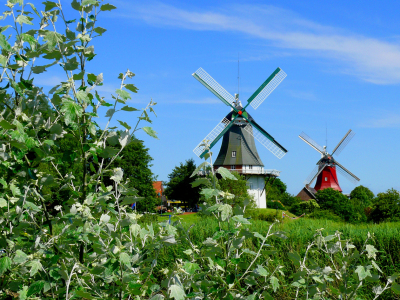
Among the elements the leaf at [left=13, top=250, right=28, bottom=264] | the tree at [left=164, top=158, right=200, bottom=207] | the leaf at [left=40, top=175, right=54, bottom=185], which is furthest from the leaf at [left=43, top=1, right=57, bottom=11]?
the tree at [left=164, top=158, right=200, bottom=207]

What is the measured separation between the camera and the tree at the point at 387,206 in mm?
22391

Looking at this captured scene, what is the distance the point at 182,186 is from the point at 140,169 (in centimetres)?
1755

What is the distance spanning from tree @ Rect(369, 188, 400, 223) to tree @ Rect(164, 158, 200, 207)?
29.0 meters

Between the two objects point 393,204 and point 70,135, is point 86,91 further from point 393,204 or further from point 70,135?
point 393,204

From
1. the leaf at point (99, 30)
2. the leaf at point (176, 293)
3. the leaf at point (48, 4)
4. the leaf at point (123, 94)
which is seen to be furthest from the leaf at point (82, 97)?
the leaf at point (176, 293)

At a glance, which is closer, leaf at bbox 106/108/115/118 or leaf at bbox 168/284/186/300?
leaf at bbox 168/284/186/300

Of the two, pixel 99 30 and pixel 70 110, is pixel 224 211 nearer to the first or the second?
pixel 70 110

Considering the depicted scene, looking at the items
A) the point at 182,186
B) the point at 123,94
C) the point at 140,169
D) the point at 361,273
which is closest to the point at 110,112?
the point at 123,94

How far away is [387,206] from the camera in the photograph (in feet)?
74.0

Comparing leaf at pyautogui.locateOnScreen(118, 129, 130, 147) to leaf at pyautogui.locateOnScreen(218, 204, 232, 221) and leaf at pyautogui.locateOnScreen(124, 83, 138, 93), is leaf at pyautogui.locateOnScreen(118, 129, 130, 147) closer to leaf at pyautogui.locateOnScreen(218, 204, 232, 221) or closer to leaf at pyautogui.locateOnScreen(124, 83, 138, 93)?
leaf at pyautogui.locateOnScreen(124, 83, 138, 93)

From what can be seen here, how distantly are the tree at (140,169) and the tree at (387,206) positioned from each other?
17741mm

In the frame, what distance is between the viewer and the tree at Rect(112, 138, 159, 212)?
3442 centimetres

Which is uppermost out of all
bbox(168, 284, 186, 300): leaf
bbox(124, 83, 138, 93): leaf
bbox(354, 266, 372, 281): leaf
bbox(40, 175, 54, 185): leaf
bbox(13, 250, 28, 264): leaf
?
bbox(124, 83, 138, 93): leaf

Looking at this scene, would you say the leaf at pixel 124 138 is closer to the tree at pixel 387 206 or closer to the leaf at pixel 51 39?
the leaf at pixel 51 39
